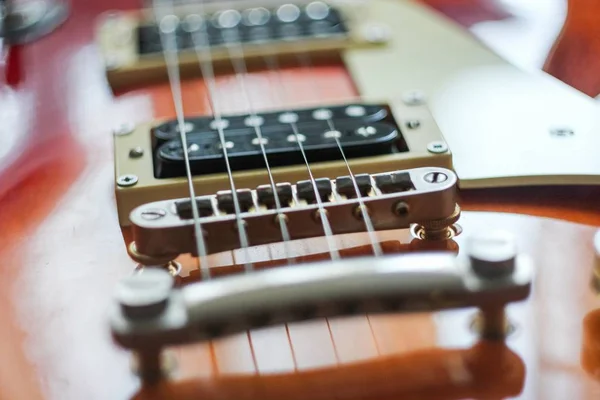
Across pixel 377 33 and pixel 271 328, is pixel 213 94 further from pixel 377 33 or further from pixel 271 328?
pixel 271 328

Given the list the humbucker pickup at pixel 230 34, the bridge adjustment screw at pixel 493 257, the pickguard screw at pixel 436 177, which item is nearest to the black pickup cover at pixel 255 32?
the humbucker pickup at pixel 230 34

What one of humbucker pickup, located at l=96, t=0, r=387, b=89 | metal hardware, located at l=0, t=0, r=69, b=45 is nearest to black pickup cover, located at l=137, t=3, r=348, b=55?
humbucker pickup, located at l=96, t=0, r=387, b=89

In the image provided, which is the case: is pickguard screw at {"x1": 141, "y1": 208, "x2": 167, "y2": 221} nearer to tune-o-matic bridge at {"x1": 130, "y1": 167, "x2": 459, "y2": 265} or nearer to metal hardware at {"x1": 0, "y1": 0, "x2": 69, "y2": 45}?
tune-o-matic bridge at {"x1": 130, "y1": 167, "x2": 459, "y2": 265}

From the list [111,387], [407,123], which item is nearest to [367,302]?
[111,387]

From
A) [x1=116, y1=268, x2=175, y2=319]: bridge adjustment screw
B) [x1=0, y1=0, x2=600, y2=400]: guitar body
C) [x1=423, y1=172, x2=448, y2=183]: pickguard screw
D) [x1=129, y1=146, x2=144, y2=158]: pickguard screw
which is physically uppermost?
[x1=116, y1=268, x2=175, y2=319]: bridge adjustment screw

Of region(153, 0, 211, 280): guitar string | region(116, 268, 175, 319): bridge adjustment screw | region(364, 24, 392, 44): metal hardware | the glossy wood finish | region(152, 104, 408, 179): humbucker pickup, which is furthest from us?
region(364, 24, 392, 44): metal hardware

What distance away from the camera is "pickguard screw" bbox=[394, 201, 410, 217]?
1.84 ft

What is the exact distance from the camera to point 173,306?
45 cm

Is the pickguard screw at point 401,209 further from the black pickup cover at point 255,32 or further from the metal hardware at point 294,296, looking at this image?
the black pickup cover at point 255,32

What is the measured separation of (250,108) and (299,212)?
0.90ft

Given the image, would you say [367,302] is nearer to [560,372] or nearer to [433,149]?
[560,372]

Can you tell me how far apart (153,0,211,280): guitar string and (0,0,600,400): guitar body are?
40 millimetres

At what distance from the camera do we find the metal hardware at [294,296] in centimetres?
44

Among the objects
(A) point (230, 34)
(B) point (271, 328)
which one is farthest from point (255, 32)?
(B) point (271, 328)
